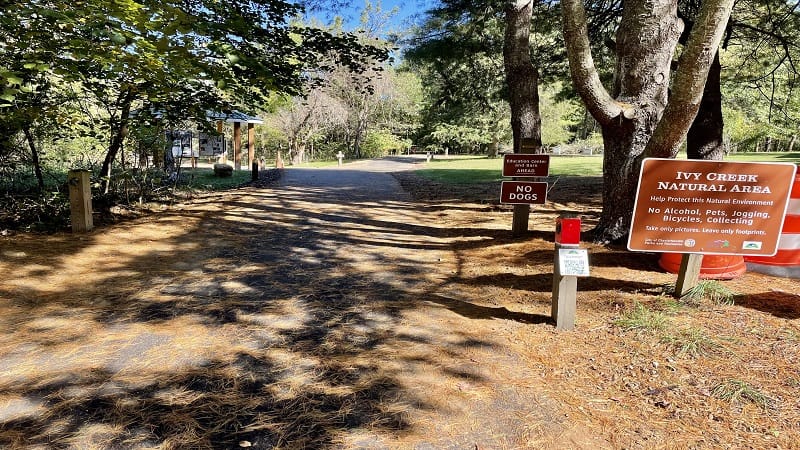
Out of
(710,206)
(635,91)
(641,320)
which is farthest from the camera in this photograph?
(635,91)

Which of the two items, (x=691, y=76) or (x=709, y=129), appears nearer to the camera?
(x=691, y=76)

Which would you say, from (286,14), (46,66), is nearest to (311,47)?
(286,14)

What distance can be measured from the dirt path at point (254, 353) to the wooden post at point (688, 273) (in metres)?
1.32

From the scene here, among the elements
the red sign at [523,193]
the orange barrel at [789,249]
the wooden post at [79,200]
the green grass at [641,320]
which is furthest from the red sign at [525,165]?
the wooden post at [79,200]

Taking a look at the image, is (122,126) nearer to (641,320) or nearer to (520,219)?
(520,219)

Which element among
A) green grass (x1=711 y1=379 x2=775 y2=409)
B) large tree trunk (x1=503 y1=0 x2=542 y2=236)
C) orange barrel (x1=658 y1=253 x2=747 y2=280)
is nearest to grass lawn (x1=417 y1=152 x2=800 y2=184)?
large tree trunk (x1=503 y1=0 x2=542 y2=236)

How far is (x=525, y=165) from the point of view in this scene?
6.49 meters

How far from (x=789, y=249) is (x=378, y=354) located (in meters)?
4.20

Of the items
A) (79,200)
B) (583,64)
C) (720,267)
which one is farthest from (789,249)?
(79,200)

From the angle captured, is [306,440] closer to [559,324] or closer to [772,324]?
[559,324]

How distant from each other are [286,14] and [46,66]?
408 centimetres

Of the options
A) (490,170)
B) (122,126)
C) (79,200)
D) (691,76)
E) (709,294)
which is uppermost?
(691,76)

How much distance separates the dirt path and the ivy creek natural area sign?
1.25m

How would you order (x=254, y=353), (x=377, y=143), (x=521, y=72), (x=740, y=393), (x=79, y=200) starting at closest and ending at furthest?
(x=740, y=393) → (x=254, y=353) → (x=79, y=200) → (x=521, y=72) → (x=377, y=143)
